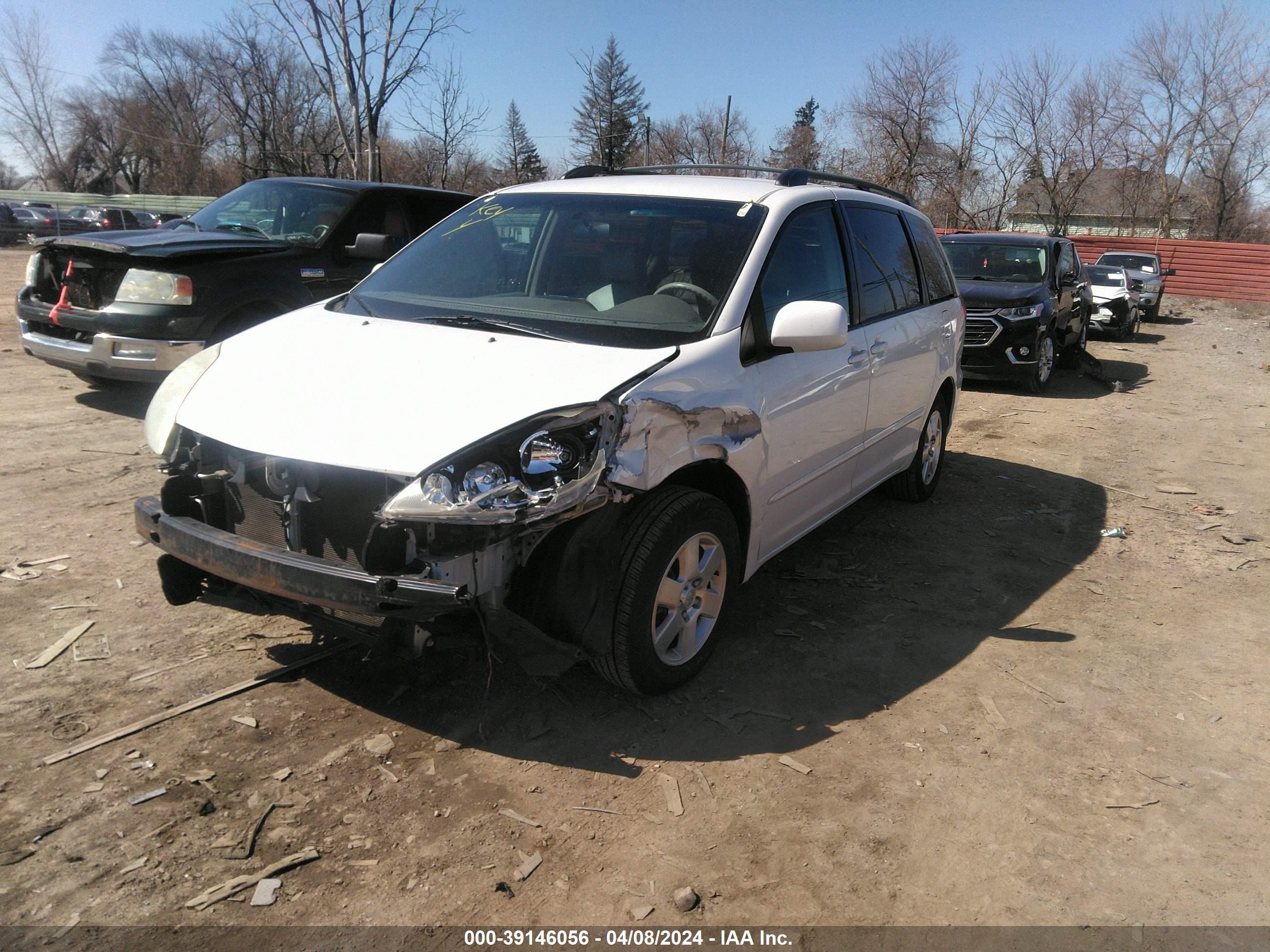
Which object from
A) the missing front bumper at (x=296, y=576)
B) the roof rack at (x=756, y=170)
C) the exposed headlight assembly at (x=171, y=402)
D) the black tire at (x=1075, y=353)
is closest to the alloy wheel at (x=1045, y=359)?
the black tire at (x=1075, y=353)

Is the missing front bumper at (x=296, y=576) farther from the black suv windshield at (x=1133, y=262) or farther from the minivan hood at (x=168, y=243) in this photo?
the black suv windshield at (x=1133, y=262)

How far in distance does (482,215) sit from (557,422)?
2049 mm

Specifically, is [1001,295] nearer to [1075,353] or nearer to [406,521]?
[1075,353]

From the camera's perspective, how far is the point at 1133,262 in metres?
24.0

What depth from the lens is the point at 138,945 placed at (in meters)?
2.22

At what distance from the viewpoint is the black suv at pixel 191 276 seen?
644 cm

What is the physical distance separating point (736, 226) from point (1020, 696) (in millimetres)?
2322

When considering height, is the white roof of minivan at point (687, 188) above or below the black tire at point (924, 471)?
above

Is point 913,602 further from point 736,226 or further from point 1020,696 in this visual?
point 736,226

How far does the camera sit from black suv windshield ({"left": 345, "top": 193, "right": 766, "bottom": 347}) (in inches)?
142

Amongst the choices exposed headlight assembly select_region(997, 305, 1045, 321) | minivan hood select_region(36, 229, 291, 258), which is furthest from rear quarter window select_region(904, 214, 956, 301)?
exposed headlight assembly select_region(997, 305, 1045, 321)

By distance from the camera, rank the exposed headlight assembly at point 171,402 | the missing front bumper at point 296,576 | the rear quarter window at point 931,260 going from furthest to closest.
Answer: the rear quarter window at point 931,260 < the exposed headlight assembly at point 171,402 < the missing front bumper at point 296,576

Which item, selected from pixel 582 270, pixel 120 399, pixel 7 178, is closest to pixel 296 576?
pixel 582 270

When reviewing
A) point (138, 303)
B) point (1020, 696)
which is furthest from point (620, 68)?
point (1020, 696)
